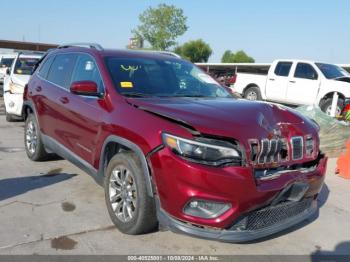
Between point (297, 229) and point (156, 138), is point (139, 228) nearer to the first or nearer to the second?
point (156, 138)

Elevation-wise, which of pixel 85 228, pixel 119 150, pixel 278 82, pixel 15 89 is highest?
pixel 278 82

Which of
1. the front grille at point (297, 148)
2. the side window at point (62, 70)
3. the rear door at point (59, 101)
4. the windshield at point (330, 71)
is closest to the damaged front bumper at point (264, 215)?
the front grille at point (297, 148)

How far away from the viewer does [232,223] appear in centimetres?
339

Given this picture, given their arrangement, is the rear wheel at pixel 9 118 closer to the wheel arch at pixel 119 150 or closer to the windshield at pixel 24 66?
the windshield at pixel 24 66

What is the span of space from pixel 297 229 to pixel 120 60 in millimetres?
Answer: 2628

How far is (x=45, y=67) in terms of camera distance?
631 cm

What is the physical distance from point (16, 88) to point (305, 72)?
856cm

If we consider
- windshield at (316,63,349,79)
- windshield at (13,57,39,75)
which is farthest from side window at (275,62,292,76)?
windshield at (13,57,39,75)

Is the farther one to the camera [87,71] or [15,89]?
[15,89]

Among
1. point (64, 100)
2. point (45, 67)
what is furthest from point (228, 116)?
point (45, 67)

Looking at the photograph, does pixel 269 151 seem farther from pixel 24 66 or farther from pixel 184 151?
pixel 24 66

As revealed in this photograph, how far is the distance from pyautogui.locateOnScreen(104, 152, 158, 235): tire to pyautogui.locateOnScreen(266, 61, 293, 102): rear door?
1071cm

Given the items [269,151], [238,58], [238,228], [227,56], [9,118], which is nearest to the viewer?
[238,228]

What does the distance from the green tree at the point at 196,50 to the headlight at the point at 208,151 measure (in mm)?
65039
